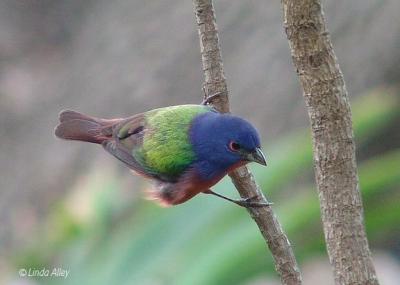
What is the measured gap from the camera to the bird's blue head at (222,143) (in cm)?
346

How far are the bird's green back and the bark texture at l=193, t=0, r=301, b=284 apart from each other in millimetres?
519

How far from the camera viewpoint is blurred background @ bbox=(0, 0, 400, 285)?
4.28 m

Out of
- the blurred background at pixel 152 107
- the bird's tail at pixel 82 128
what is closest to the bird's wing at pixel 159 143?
the bird's tail at pixel 82 128

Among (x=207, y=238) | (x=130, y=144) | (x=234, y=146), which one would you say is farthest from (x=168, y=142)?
(x=207, y=238)

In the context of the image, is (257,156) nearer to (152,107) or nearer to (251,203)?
(251,203)

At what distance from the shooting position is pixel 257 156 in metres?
3.44

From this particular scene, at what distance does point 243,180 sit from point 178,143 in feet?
2.37

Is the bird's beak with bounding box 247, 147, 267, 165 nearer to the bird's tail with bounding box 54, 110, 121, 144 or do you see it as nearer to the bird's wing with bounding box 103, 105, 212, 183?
the bird's wing with bounding box 103, 105, 212, 183

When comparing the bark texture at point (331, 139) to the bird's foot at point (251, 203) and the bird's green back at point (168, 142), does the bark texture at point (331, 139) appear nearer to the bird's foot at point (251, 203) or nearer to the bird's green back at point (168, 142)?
the bird's foot at point (251, 203)

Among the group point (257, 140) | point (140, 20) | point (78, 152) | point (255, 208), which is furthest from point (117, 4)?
point (255, 208)

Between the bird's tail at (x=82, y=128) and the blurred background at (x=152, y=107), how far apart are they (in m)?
0.57

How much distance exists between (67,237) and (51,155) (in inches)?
167

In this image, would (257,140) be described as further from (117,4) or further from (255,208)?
(117,4)

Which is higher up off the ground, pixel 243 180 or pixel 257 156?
pixel 257 156
